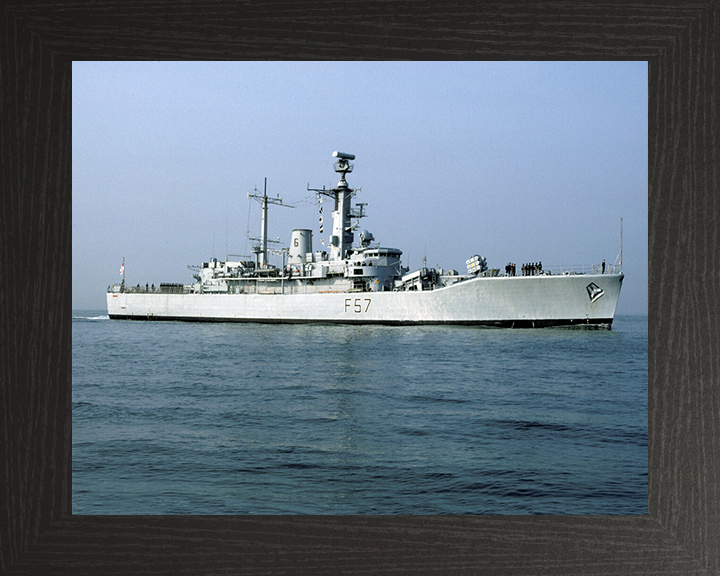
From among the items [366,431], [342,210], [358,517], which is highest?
[342,210]

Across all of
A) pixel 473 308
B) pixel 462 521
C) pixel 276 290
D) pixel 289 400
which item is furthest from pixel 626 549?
pixel 276 290

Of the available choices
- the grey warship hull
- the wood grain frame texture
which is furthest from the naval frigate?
the wood grain frame texture

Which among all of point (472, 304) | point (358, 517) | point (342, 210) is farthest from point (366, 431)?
point (342, 210)

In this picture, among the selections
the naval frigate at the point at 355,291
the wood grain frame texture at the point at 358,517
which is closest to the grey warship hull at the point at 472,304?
the naval frigate at the point at 355,291

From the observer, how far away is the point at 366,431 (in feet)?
19.0

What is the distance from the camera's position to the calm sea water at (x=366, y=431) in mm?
3465

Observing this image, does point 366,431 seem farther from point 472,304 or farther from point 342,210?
point 342,210

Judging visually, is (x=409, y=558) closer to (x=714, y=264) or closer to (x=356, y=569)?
(x=356, y=569)

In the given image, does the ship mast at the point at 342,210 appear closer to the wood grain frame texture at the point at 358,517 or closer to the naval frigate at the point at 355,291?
the naval frigate at the point at 355,291

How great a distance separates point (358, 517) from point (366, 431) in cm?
494

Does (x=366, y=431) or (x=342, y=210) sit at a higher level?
(x=342, y=210)

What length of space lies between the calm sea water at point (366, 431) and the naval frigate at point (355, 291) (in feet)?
9.20

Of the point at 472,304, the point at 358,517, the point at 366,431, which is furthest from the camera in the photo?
the point at 472,304

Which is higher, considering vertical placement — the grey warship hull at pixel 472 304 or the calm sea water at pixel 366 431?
the grey warship hull at pixel 472 304
